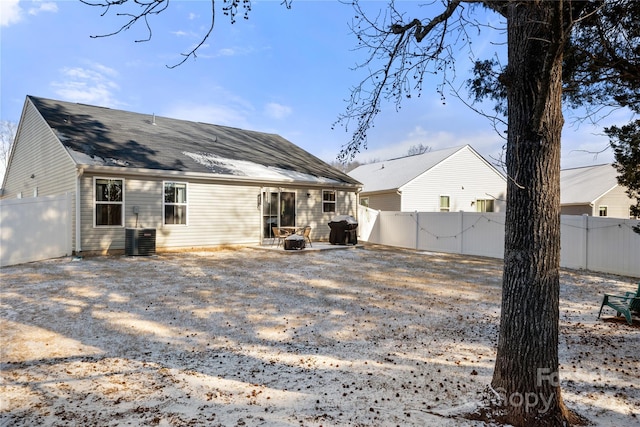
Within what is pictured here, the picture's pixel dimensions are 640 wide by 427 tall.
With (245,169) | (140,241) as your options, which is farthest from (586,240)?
(140,241)

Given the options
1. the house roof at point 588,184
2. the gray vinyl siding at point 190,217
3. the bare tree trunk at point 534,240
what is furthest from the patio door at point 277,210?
the house roof at point 588,184

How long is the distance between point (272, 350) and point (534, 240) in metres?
3.12

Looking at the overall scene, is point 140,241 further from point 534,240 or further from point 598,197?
point 598,197

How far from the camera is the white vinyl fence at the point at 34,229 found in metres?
9.43

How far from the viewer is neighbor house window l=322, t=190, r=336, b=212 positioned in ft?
53.3

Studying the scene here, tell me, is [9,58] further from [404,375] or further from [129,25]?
[404,375]

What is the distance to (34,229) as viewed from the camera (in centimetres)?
1010

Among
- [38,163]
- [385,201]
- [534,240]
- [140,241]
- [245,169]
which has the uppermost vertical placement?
[38,163]

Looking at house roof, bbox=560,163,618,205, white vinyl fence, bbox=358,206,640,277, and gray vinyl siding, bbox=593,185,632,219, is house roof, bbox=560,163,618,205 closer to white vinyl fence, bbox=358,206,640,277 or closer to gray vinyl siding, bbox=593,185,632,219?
gray vinyl siding, bbox=593,185,632,219

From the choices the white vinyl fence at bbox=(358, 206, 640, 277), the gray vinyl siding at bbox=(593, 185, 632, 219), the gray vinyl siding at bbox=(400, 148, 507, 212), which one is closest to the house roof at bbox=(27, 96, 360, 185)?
the white vinyl fence at bbox=(358, 206, 640, 277)

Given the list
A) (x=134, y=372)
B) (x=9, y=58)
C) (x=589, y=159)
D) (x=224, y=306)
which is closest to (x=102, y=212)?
(x=9, y=58)

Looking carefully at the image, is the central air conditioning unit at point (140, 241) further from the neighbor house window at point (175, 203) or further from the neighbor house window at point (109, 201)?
the neighbor house window at point (175, 203)

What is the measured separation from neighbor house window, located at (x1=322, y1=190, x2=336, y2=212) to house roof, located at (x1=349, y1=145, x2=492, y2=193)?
528 centimetres

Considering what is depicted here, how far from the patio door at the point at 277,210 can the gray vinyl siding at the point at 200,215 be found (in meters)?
0.23
